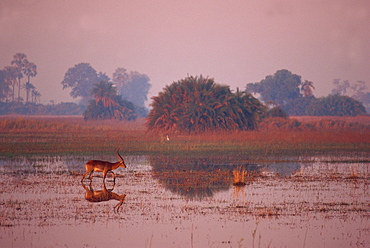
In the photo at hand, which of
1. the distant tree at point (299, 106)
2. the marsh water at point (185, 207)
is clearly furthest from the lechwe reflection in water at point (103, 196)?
the distant tree at point (299, 106)

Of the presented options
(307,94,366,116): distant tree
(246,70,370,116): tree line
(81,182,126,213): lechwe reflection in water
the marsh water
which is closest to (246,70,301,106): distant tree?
(246,70,370,116): tree line

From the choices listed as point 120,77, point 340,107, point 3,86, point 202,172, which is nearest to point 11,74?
point 3,86

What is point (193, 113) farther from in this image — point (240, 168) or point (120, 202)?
point (120, 202)

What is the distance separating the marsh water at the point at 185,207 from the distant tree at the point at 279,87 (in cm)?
7775

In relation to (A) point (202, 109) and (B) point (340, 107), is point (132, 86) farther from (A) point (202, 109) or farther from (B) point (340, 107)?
(A) point (202, 109)

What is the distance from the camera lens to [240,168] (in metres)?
20.3

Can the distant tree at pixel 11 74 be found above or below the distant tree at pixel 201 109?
above

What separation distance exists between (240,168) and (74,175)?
6.29 meters

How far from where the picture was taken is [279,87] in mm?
99500

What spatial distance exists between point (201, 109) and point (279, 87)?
63.1m

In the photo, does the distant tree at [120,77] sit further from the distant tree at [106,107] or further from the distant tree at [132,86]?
the distant tree at [106,107]

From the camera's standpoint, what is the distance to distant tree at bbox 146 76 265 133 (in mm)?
38625

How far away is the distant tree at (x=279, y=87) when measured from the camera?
9656 centimetres

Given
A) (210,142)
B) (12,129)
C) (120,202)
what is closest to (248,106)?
(210,142)
